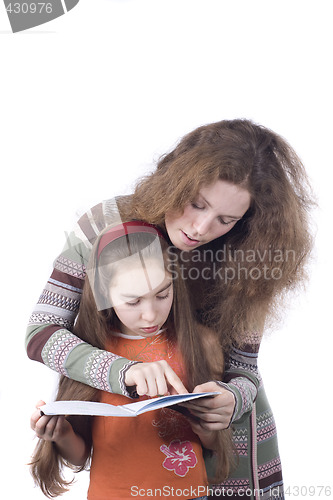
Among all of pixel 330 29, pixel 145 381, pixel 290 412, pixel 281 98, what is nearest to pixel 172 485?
pixel 145 381

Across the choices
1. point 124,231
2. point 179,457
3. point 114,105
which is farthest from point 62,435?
point 114,105

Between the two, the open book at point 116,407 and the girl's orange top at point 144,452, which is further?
the girl's orange top at point 144,452

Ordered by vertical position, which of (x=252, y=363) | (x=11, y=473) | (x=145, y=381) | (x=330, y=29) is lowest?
(x=11, y=473)

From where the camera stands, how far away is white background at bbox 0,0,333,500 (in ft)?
2.92

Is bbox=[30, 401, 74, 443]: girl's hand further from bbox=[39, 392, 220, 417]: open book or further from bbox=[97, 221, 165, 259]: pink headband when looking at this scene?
bbox=[97, 221, 165, 259]: pink headband

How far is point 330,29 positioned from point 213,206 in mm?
395

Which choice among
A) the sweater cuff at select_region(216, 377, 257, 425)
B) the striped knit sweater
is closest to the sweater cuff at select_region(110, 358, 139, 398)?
the striped knit sweater

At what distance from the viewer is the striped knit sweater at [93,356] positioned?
2.62 ft

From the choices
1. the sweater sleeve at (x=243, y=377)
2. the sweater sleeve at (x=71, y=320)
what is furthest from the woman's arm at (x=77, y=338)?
the sweater sleeve at (x=243, y=377)

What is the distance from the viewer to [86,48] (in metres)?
0.92

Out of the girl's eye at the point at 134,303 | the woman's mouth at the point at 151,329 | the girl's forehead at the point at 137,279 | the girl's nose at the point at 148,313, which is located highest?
the girl's forehead at the point at 137,279

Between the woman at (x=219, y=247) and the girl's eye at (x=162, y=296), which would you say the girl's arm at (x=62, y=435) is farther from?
the girl's eye at (x=162, y=296)

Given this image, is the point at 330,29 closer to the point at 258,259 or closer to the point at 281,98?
the point at 281,98

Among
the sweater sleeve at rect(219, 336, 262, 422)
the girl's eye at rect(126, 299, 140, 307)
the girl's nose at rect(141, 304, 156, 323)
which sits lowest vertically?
the sweater sleeve at rect(219, 336, 262, 422)
